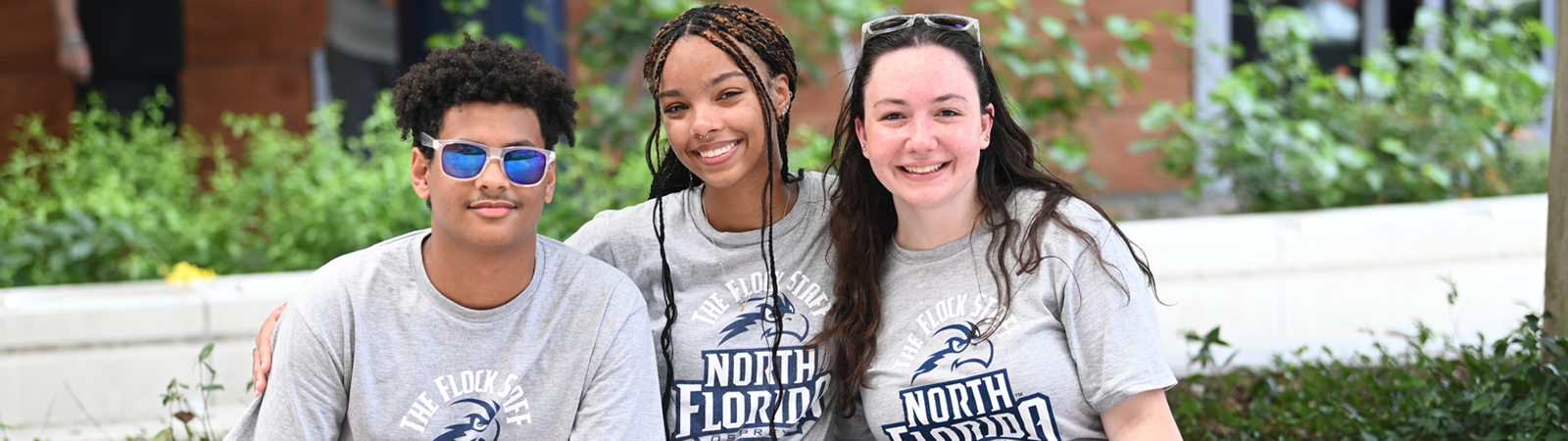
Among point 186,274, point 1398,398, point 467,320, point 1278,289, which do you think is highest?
point 467,320

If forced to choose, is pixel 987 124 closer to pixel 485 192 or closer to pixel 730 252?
pixel 730 252

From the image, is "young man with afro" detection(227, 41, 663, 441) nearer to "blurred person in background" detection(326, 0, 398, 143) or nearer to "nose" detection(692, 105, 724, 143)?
"nose" detection(692, 105, 724, 143)

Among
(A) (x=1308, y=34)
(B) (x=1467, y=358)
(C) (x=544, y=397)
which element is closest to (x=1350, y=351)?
(B) (x=1467, y=358)

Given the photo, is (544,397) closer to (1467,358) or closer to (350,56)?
(1467,358)

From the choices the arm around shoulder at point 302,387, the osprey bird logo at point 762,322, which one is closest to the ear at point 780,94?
the osprey bird logo at point 762,322

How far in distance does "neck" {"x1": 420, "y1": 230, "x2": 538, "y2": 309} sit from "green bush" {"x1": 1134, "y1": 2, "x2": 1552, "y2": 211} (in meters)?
3.62

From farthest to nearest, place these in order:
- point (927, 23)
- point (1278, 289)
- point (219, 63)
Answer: point (219, 63) < point (1278, 289) < point (927, 23)

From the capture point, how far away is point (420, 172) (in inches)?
81.0

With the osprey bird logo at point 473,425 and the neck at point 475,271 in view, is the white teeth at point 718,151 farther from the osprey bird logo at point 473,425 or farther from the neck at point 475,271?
the osprey bird logo at point 473,425

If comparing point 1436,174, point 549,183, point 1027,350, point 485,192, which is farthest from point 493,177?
point 1436,174

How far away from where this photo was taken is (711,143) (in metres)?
2.25

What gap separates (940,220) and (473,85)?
0.85 m

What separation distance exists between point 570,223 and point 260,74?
266 cm

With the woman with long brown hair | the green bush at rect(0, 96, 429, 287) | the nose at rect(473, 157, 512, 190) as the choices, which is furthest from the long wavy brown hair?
the green bush at rect(0, 96, 429, 287)
